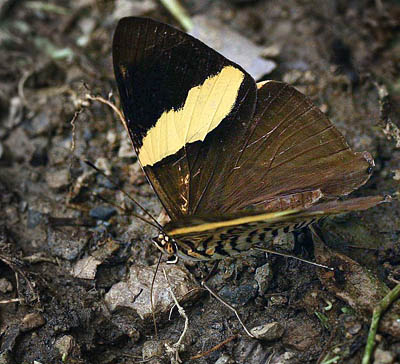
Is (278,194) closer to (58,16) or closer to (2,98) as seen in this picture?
(2,98)

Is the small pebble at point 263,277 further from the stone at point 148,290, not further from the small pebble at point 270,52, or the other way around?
the small pebble at point 270,52

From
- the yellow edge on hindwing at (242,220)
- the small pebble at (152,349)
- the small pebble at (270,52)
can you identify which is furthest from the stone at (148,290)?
the small pebble at (270,52)

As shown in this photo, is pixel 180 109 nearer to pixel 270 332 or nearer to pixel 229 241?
pixel 229 241

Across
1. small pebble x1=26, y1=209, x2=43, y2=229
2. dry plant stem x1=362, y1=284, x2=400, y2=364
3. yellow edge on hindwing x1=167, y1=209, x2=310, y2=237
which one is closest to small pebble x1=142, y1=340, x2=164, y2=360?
yellow edge on hindwing x1=167, y1=209, x2=310, y2=237

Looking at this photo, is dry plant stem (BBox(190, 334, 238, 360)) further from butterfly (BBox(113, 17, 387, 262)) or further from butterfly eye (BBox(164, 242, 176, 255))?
butterfly eye (BBox(164, 242, 176, 255))

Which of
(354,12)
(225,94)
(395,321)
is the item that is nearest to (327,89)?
(354,12)
